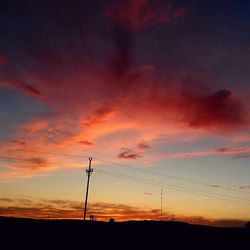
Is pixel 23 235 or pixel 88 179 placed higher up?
pixel 88 179

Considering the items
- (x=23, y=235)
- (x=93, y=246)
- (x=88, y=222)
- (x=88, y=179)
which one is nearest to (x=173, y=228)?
(x=88, y=222)

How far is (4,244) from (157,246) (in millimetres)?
16163

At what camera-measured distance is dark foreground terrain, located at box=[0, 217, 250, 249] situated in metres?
30.2

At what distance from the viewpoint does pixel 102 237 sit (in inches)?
1325

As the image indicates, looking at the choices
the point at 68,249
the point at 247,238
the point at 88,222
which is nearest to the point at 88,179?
the point at 88,222

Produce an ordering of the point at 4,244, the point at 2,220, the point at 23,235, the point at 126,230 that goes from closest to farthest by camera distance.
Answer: the point at 4,244 < the point at 23,235 < the point at 2,220 < the point at 126,230

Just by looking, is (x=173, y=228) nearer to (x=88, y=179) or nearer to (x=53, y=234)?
(x=53, y=234)

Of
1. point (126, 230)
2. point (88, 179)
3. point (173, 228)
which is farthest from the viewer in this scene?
point (88, 179)

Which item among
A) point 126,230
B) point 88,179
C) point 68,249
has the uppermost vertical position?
point 88,179

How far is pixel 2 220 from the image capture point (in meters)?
32.9

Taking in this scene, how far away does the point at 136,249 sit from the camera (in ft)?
108

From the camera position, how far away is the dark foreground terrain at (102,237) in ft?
99.0

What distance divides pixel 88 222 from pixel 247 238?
23010 millimetres

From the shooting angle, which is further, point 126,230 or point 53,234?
point 126,230
